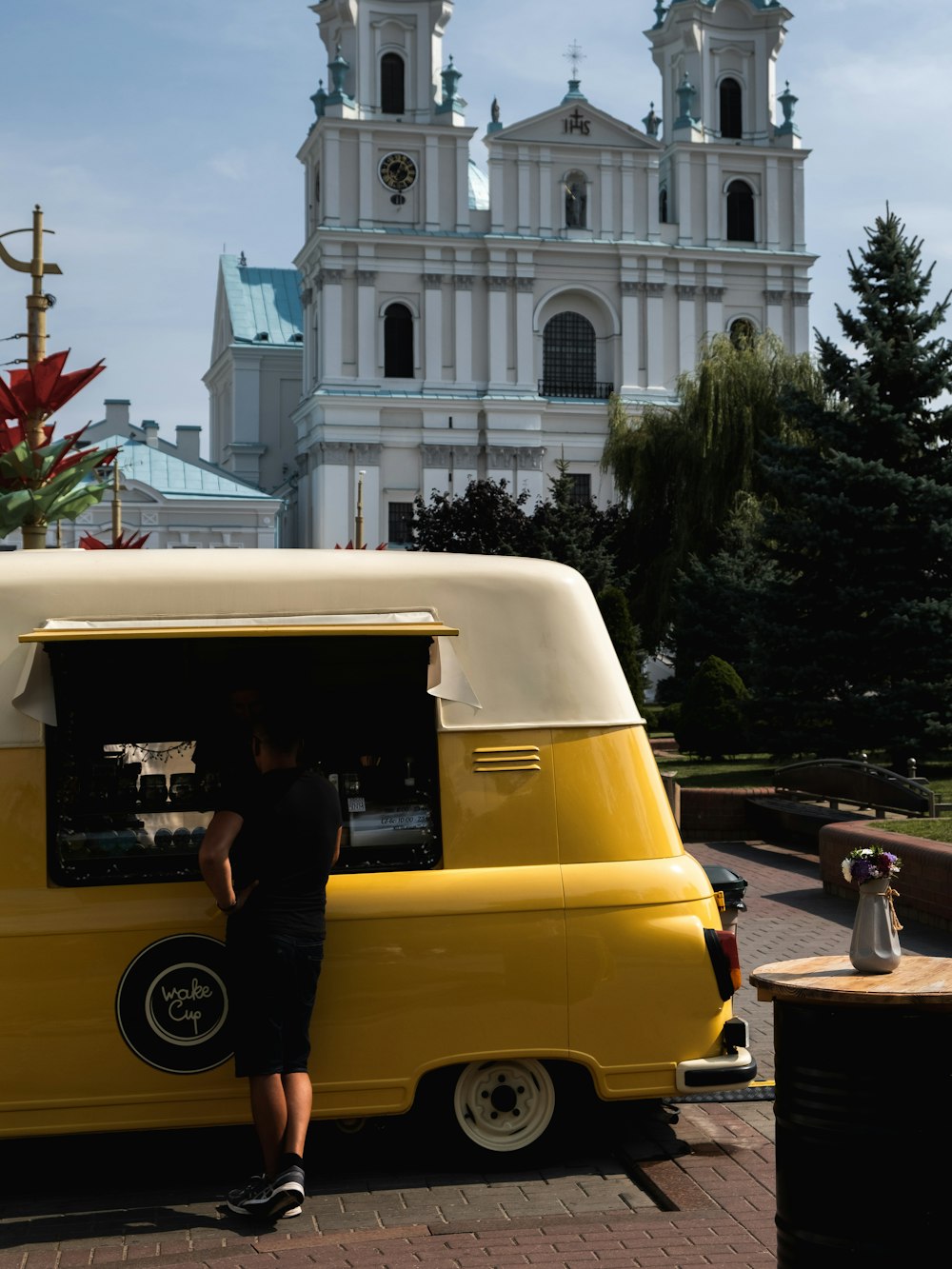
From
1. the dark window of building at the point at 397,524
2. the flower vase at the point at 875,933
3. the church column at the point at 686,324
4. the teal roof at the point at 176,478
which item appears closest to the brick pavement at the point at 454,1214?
the flower vase at the point at 875,933

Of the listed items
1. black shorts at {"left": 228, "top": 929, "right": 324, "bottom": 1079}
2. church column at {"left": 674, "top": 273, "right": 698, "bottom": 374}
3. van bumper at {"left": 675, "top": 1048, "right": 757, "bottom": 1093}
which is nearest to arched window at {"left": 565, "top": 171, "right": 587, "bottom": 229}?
church column at {"left": 674, "top": 273, "right": 698, "bottom": 374}

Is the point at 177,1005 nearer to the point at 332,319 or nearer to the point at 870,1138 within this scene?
the point at 870,1138

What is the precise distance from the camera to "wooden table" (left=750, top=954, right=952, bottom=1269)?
4.21 meters

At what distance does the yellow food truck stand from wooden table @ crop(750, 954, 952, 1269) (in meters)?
1.93

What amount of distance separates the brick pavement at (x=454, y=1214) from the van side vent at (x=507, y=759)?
1520 millimetres

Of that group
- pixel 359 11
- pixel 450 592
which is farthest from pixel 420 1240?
pixel 359 11

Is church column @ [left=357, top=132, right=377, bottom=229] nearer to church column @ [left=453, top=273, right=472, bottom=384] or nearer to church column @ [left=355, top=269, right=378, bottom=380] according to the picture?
church column @ [left=355, top=269, right=378, bottom=380]

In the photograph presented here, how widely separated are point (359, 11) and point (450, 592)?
72.9 m

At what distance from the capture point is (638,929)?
637 centimetres

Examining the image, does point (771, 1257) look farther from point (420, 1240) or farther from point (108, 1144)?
point (108, 1144)

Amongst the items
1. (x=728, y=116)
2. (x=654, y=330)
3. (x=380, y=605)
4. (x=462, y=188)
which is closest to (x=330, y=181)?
(x=462, y=188)

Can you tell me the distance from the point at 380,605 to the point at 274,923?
1306mm

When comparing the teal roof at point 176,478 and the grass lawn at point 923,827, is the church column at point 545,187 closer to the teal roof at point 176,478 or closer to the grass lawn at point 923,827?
the teal roof at point 176,478

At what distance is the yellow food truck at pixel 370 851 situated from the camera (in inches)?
241
